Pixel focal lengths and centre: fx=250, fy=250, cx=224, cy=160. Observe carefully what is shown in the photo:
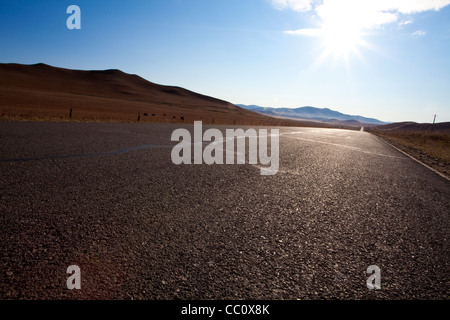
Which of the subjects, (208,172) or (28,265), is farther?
(208,172)

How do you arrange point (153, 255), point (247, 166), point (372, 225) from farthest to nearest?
point (247, 166), point (372, 225), point (153, 255)

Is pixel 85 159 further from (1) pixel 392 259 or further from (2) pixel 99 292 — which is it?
(1) pixel 392 259

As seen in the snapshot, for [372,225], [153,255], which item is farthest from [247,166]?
[153,255]

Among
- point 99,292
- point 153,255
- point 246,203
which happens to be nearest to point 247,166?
point 246,203

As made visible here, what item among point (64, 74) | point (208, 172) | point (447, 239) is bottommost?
point (447, 239)

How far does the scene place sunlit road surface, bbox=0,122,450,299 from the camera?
185 centimetres

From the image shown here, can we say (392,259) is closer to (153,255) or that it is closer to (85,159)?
(153,255)

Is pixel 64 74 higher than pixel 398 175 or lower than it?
higher

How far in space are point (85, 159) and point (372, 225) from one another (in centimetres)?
562

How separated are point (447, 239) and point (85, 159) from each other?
6.39m

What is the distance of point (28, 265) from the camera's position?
1896 millimetres

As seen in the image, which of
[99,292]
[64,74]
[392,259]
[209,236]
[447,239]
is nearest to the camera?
[99,292]

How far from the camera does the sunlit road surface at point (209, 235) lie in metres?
1.85

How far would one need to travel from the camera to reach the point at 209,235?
258cm
